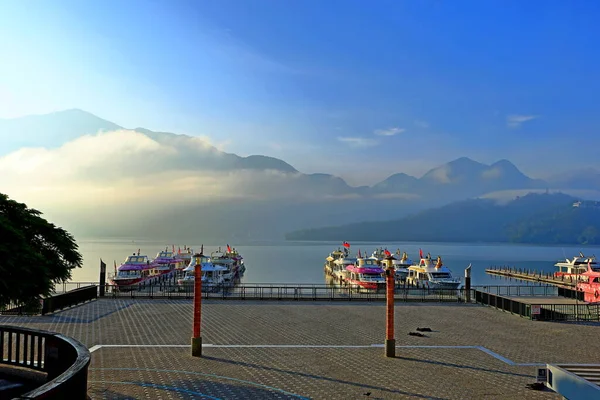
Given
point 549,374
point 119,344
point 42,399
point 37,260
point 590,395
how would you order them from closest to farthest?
point 42,399 → point 590,395 → point 549,374 → point 37,260 → point 119,344

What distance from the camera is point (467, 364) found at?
17.2 metres

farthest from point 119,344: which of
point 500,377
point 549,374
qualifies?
point 549,374

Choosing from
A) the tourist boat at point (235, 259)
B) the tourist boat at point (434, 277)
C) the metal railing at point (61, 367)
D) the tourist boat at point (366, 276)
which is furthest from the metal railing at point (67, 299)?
the tourist boat at point (235, 259)

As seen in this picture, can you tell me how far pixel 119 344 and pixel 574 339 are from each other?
782 inches

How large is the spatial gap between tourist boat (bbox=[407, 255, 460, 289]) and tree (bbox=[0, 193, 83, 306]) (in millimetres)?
51630

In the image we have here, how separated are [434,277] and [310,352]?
5145 cm

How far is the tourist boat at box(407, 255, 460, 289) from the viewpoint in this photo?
6369 cm

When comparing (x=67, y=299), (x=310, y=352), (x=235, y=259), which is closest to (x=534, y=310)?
(x=310, y=352)

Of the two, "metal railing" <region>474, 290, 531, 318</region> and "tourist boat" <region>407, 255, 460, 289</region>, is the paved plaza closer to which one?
"metal railing" <region>474, 290, 531, 318</region>

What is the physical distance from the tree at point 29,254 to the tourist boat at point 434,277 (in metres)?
51.6

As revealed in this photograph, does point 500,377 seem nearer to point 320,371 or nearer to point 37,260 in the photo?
point 320,371

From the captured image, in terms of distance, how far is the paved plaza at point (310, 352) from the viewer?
13891 mm

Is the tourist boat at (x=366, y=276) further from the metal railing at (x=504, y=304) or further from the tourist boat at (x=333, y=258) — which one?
the tourist boat at (x=333, y=258)

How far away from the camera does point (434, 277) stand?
66.8m
